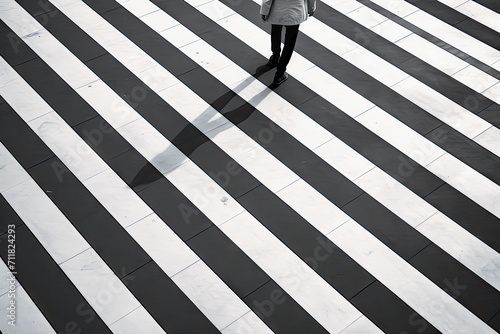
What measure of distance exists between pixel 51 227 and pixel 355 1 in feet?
14.8

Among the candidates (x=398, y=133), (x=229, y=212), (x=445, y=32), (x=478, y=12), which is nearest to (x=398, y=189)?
(x=398, y=133)

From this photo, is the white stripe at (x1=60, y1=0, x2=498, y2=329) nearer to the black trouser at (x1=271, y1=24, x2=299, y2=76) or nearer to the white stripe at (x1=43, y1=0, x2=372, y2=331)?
the white stripe at (x1=43, y1=0, x2=372, y2=331)

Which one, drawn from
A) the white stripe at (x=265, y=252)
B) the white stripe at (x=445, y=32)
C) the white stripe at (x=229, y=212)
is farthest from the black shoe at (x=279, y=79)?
the white stripe at (x=445, y=32)

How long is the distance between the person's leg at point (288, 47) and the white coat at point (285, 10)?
0.64 feet

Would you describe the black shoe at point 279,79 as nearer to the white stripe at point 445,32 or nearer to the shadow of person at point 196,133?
the shadow of person at point 196,133

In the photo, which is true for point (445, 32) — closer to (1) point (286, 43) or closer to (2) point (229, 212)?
(1) point (286, 43)

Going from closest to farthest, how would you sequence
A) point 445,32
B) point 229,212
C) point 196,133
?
point 229,212, point 196,133, point 445,32

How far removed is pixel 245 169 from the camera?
4754mm

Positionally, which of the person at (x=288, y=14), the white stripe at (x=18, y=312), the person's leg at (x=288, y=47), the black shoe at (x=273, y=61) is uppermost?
the person at (x=288, y=14)

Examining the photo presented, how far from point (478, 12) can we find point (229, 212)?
14.1ft

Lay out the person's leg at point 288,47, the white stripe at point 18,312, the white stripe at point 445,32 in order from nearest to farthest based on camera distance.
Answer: the white stripe at point 18,312, the person's leg at point 288,47, the white stripe at point 445,32

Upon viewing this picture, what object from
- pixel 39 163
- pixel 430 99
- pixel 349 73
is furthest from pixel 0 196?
pixel 430 99

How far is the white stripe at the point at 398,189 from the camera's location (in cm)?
425

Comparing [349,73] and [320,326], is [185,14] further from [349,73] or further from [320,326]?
[320,326]
